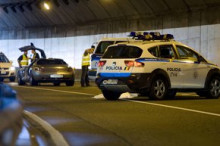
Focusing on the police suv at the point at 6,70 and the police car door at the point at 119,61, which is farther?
the police suv at the point at 6,70

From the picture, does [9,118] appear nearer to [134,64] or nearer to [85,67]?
[134,64]

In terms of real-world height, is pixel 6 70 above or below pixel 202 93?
above

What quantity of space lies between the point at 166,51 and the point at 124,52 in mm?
1249

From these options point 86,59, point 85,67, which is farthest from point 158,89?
point 85,67

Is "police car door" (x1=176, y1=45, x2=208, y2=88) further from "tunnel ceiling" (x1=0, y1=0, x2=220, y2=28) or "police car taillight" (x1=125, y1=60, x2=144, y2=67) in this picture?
"tunnel ceiling" (x1=0, y1=0, x2=220, y2=28)

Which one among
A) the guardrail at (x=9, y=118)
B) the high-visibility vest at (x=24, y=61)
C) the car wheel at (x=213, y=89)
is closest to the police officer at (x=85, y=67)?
the high-visibility vest at (x=24, y=61)

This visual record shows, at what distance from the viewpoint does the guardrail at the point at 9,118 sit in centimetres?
377

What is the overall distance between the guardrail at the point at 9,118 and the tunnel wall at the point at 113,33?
2391 cm

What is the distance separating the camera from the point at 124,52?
16.4 m

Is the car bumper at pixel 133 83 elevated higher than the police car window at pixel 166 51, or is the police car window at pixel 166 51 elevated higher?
the police car window at pixel 166 51

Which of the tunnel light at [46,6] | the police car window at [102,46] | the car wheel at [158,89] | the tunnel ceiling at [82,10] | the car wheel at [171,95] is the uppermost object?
the tunnel light at [46,6]

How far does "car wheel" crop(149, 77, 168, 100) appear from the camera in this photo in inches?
631

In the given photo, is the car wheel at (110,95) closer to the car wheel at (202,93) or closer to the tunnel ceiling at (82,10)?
the car wheel at (202,93)

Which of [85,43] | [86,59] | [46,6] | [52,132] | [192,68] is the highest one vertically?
[46,6]
